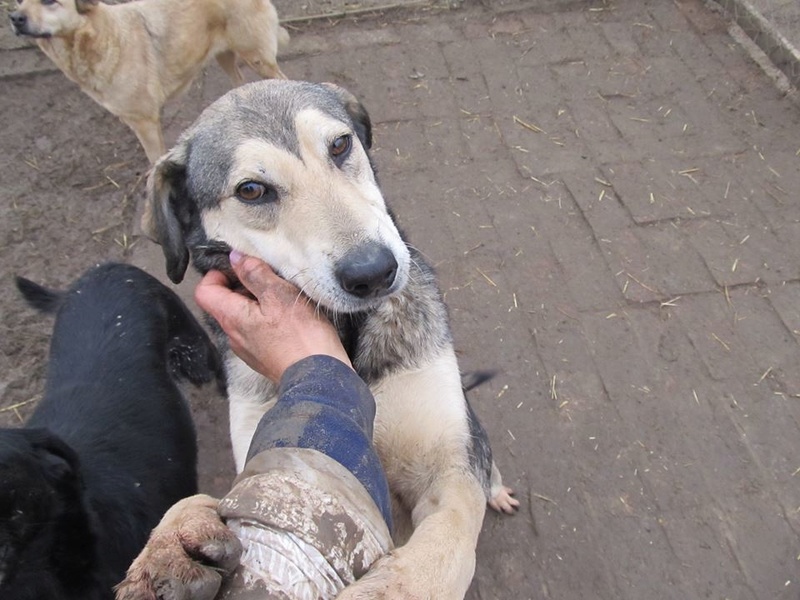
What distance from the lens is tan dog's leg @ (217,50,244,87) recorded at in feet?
16.9

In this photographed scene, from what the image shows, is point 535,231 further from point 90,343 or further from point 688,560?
point 90,343

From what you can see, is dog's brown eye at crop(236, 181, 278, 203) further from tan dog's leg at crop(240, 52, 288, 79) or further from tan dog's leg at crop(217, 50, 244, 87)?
tan dog's leg at crop(217, 50, 244, 87)

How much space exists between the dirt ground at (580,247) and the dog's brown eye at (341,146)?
1.64 metres

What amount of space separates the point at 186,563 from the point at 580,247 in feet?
10.9

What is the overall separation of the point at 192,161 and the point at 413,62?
12.1 ft

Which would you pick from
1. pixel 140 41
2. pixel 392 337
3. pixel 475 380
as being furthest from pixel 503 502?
pixel 140 41

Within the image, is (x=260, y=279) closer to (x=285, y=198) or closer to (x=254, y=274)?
(x=254, y=274)

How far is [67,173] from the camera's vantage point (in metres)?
4.63

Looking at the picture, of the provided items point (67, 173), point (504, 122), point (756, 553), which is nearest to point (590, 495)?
point (756, 553)

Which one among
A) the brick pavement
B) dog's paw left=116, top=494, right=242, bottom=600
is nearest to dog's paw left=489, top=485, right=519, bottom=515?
the brick pavement

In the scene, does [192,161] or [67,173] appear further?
[67,173]

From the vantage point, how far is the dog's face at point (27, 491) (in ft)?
4.83

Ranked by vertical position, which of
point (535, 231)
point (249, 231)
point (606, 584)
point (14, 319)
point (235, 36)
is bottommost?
point (14, 319)

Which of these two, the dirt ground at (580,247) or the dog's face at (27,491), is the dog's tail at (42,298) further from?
the dog's face at (27,491)
